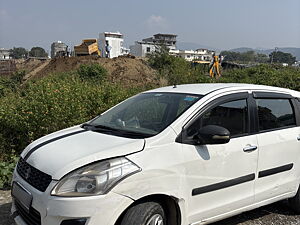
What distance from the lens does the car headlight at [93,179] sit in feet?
7.79

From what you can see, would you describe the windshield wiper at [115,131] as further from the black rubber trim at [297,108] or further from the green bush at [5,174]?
the black rubber trim at [297,108]

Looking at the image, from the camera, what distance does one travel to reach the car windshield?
9.94 ft

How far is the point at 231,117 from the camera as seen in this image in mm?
3336

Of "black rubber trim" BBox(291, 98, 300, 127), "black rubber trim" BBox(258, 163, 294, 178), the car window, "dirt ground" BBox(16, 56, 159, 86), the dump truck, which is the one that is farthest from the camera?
the dump truck

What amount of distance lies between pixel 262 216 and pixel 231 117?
1532mm

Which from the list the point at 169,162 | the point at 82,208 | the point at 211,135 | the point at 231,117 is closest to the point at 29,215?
the point at 82,208

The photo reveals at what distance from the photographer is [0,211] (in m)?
3.86

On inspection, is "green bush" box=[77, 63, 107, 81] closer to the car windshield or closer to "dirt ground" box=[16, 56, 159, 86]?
"dirt ground" box=[16, 56, 159, 86]

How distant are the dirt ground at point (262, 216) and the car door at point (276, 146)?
1.32 ft

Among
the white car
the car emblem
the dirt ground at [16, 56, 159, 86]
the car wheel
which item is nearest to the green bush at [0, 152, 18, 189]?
the white car

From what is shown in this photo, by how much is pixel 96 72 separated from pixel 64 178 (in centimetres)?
2118

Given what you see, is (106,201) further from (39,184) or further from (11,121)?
(11,121)

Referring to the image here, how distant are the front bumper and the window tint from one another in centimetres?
195

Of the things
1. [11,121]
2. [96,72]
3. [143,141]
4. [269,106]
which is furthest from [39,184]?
[96,72]
